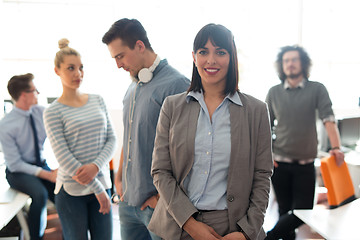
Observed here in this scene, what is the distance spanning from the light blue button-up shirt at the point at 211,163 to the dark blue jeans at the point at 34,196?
1.85m

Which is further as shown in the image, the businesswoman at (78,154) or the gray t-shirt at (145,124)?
the businesswoman at (78,154)

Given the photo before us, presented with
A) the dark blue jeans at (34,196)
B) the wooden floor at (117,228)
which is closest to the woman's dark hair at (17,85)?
the dark blue jeans at (34,196)

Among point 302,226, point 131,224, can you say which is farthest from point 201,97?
point 302,226

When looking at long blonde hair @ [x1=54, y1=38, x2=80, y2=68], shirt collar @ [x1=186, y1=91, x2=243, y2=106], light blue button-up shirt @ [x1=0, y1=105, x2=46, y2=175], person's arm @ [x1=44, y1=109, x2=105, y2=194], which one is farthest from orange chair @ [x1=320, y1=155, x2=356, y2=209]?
light blue button-up shirt @ [x1=0, y1=105, x2=46, y2=175]

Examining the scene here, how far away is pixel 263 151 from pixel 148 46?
756 millimetres

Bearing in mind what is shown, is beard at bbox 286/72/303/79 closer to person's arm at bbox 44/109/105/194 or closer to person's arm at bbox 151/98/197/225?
person's arm at bbox 151/98/197/225

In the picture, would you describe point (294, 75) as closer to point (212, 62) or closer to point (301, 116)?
point (301, 116)

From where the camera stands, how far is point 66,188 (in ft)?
5.89

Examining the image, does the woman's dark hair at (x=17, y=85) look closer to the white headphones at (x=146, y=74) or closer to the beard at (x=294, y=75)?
the white headphones at (x=146, y=74)

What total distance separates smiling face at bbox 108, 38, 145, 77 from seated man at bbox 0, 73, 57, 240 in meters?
1.57

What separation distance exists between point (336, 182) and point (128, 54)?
1559 mm

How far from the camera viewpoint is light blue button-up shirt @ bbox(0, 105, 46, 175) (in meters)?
Answer: 2.59

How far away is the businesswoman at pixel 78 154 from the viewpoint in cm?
174

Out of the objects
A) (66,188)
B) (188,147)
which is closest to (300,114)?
(188,147)
